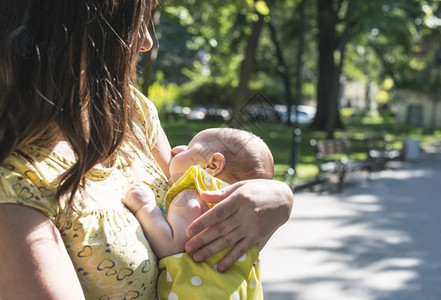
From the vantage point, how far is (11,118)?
→ 1.12m

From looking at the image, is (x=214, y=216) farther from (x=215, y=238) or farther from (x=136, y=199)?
(x=136, y=199)

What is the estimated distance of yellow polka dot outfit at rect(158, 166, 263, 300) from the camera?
139cm

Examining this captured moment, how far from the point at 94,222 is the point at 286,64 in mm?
26963

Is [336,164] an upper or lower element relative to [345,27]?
lower

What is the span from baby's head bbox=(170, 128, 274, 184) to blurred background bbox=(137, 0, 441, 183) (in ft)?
0.20

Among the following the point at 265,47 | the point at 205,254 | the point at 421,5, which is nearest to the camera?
the point at 205,254

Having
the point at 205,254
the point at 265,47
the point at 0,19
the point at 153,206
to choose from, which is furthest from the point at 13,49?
the point at 265,47

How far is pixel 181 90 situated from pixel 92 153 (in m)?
38.1

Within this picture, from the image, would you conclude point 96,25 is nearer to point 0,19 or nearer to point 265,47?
point 0,19

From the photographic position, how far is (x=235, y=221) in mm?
1486

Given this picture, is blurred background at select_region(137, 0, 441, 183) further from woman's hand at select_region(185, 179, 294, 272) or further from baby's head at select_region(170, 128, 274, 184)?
woman's hand at select_region(185, 179, 294, 272)

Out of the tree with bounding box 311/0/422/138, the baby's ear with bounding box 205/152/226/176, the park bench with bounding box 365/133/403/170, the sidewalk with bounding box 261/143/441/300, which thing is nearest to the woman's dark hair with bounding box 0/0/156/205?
the baby's ear with bounding box 205/152/226/176

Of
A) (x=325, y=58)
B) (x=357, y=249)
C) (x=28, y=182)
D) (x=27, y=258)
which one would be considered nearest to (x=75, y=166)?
(x=28, y=182)

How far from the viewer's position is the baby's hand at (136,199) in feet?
4.75
